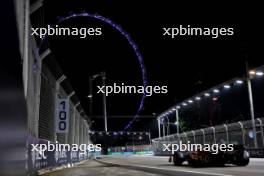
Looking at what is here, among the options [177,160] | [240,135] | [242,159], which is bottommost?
[177,160]

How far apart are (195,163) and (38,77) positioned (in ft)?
28.1

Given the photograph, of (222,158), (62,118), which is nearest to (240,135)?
(222,158)

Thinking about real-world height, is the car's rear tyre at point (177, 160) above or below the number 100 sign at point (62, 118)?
below

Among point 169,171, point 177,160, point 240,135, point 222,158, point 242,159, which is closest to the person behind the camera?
point 169,171

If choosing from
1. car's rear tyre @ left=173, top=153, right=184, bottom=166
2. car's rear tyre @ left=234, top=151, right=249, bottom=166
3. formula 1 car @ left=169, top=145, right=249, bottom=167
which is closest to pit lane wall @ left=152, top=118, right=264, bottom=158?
car's rear tyre @ left=173, top=153, right=184, bottom=166

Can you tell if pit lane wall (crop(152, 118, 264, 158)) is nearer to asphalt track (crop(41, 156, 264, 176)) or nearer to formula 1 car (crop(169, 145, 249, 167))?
formula 1 car (crop(169, 145, 249, 167))

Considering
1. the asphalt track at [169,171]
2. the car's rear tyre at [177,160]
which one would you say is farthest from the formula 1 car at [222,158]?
the car's rear tyre at [177,160]

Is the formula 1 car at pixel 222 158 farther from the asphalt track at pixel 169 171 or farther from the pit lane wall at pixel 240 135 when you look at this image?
the pit lane wall at pixel 240 135

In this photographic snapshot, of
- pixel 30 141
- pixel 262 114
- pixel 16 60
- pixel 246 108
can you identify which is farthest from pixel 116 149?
pixel 16 60

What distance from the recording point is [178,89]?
64.8 metres

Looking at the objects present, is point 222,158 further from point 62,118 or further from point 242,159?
point 62,118

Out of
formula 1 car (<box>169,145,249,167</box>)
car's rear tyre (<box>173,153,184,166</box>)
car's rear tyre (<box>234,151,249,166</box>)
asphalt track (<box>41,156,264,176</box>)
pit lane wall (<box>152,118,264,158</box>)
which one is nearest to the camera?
asphalt track (<box>41,156,264,176</box>)

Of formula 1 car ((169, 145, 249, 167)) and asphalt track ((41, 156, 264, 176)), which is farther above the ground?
formula 1 car ((169, 145, 249, 167))

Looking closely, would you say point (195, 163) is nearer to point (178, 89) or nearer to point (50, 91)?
point (50, 91)
